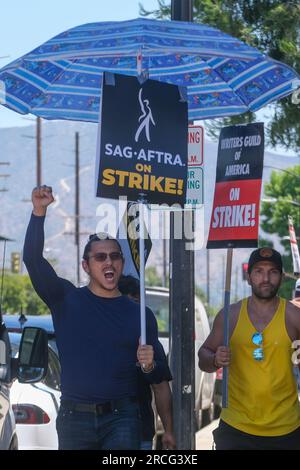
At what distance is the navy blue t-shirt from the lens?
664 centimetres

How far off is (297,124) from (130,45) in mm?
6429

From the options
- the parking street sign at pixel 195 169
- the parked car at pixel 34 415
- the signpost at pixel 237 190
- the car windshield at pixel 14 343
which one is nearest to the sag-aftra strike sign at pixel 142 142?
the signpost at pixel 237 190

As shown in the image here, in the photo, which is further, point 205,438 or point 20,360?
point 205,438

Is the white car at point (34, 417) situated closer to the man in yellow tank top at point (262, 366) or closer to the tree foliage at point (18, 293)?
the man in yellow tank top at point (262, 366)

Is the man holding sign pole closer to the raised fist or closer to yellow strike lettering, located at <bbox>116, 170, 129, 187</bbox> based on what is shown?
the raised fist

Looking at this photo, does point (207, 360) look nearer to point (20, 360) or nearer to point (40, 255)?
point (20, 360)

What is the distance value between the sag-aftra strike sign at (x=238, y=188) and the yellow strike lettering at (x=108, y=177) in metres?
1.03

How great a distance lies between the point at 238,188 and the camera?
307 inches

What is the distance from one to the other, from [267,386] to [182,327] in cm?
209

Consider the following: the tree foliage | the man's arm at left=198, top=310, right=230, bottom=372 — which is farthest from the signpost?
the tree foliage

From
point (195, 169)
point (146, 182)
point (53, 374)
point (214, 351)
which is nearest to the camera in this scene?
point (146, 182)

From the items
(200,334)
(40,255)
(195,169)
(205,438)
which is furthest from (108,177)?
(200,334)

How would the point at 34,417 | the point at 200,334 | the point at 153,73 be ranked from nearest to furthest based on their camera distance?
1. the point at 153,73
2. the point at 34,417
3. the point at 200,334
